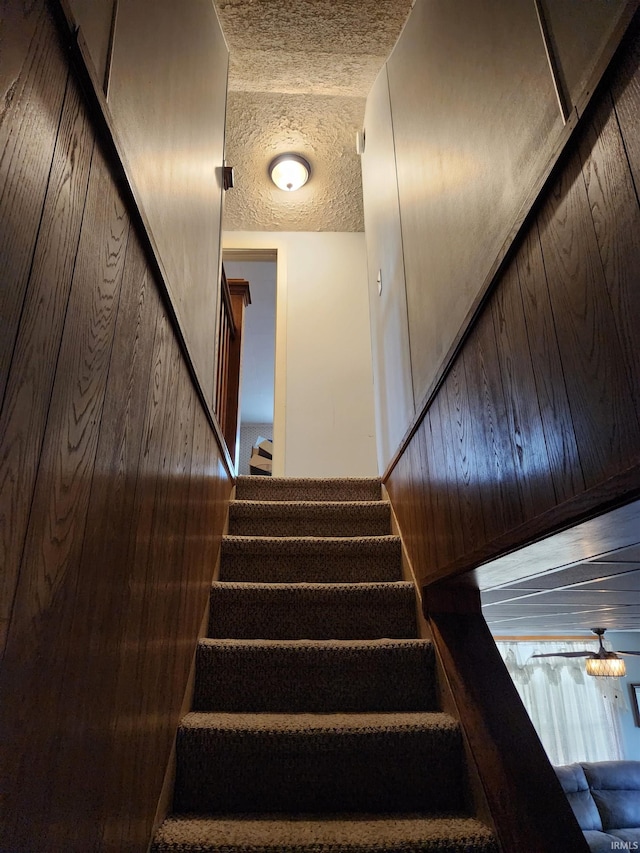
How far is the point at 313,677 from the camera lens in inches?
63.4

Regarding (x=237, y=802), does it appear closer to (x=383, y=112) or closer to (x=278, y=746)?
(x=278, y=746)

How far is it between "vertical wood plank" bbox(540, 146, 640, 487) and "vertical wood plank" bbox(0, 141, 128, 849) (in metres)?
0.81

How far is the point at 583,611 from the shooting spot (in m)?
3.10

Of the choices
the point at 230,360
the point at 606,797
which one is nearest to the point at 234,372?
the point at 230,360

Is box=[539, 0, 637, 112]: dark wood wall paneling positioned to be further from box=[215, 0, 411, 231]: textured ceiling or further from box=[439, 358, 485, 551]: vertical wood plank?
box=[215, 0, 411, 231]: textured ceiling

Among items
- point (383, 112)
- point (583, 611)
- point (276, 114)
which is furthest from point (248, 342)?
point (583, 611)

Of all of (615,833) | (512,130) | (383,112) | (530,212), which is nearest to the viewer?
(530,212)

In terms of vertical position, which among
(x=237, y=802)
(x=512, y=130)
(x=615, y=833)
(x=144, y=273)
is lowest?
(x=615, y=833)

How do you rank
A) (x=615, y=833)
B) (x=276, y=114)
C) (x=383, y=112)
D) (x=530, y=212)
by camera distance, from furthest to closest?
(x=615, y=833), (x=276, y=114), (x=383, y=112), (x=530, y=212)

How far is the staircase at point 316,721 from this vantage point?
1.17 m

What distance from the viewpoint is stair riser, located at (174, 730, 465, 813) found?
1.31 metres

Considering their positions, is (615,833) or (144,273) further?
(615,833)

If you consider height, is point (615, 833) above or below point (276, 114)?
below

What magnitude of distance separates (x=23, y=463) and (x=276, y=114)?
3770mm
